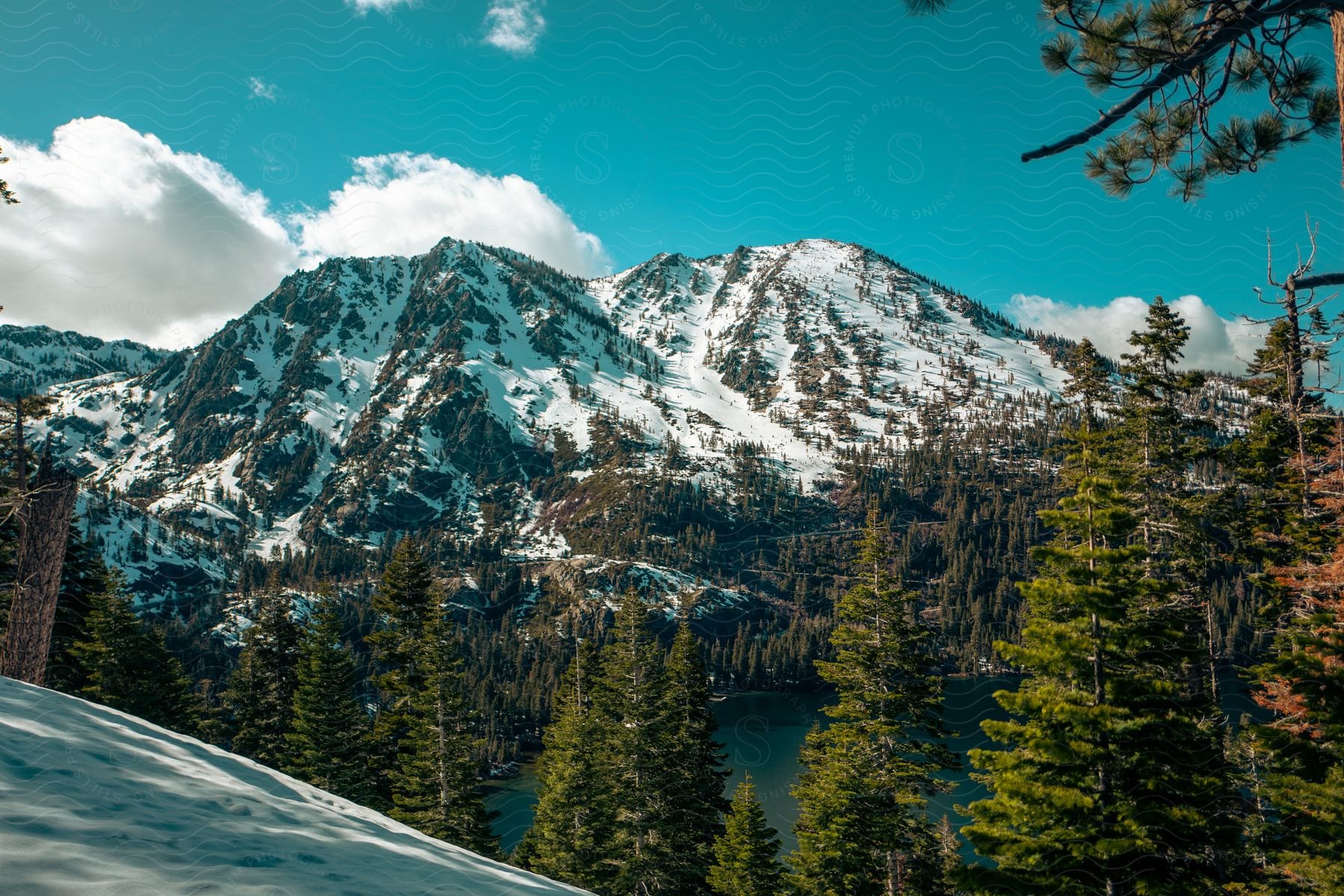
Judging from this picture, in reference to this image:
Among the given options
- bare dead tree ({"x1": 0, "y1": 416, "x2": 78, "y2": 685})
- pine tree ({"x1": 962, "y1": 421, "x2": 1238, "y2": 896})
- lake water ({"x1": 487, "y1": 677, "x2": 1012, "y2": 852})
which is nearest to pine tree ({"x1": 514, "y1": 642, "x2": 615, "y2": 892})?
lake water ({"x1": 487, "y1": 677, "x2": 1012, "y2": 852})

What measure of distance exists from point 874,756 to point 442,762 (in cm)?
1428

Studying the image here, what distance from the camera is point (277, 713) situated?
90.5ft

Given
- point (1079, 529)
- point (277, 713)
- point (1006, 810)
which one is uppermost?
point (1079, 529)

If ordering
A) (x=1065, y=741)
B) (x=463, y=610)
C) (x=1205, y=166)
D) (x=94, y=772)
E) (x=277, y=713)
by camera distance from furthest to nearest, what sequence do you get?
1. (x=463, y=610)
2. (x=277, y=713)
3. (x=1065, y=741)
4. (x=1205, y=166)
5. (x=94, y=772)

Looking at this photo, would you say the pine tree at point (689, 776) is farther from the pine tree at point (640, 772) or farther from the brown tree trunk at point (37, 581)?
the brown tree trunk at point (37, 581)

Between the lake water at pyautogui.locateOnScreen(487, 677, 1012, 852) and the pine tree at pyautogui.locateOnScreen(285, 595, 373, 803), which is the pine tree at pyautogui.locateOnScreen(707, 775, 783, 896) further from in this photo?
the pine tree at pyautogui.locateOnScreen(285, 595, 373, 803)

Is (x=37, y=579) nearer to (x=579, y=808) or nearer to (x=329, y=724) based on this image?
(x=329, y=724)

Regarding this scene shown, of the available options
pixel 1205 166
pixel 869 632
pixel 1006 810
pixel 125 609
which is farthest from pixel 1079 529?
pixel 125 609

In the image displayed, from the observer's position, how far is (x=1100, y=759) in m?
10.3

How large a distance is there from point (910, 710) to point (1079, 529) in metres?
9.22

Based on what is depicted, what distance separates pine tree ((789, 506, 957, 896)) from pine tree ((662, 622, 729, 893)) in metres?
5.51

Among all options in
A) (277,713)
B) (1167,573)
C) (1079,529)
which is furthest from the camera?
A: (277,713)

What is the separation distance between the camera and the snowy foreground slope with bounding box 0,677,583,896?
2.45 m

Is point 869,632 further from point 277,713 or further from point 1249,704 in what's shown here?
point 1249,704
